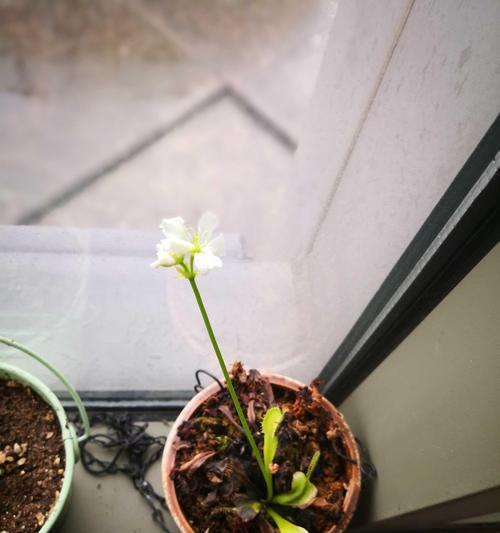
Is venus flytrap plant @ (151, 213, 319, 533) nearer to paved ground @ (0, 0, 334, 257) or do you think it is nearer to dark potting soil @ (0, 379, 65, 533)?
dark potting soil @ (0, 379, 65, 533)

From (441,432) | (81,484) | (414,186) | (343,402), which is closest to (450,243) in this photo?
(414,186)

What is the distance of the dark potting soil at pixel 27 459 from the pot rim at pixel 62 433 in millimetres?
22

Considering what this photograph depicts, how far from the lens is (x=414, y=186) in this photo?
785 millimetres

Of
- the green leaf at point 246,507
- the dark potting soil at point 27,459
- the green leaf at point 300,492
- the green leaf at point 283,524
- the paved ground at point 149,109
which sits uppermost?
the paved ground at point 149,109

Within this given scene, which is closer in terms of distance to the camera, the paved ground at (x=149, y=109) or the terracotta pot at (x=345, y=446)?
the terracotta pot at (x=345, y=446)

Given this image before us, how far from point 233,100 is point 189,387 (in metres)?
1.25

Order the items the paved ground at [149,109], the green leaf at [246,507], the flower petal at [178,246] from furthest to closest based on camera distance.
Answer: the paved ground at [149,109], the green leaf at [246,507], the flower petal at [178,246]

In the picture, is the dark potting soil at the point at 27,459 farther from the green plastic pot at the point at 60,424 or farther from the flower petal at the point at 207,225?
the flower petal at the point at 207,225

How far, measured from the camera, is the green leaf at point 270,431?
876 mm

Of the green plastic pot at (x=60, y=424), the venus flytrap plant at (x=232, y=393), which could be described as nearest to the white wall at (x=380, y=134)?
the venus flytrap plant at (x=232, y=393)

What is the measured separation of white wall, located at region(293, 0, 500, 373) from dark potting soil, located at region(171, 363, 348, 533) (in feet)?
0.70

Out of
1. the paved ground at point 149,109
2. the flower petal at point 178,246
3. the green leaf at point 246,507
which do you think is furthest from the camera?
the paved ground at point 149,109

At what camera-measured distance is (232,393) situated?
74 cm

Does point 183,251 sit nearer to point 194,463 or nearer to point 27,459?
point 194,463
